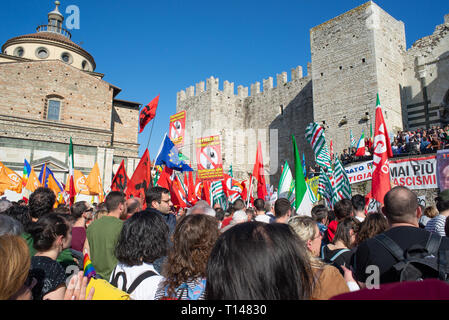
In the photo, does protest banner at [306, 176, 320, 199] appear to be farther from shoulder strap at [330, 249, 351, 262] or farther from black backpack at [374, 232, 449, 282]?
black backpack at [374, 232, 449, 282]

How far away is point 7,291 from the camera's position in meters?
1.51

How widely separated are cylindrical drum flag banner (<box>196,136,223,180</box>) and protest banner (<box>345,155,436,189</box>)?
557 centimetres

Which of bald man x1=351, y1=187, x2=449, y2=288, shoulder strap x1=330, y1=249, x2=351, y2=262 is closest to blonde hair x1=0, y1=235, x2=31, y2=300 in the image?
bald man x1=351, y1=187, x2=449, y2=288

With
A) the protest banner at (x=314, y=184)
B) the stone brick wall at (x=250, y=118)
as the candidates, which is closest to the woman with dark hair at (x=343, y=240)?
the protest banner at (x=314, y=184)

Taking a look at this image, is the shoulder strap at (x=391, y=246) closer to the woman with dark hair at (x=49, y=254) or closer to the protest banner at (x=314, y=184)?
the woman with dark hair at (x=49, y=254)

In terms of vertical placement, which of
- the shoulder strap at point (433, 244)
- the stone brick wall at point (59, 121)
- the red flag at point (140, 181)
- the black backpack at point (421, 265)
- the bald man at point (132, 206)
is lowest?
the black backpack at point (421, 265)

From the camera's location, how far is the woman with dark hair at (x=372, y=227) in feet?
10.2

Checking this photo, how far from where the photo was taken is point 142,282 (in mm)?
2266

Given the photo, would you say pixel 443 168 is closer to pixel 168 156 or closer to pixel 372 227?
pixel 168 156

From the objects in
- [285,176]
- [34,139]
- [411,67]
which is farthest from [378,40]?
[34,139]

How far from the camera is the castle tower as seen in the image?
1919 cm

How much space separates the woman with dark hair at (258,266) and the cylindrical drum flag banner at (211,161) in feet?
32.6

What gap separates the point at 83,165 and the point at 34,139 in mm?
3879

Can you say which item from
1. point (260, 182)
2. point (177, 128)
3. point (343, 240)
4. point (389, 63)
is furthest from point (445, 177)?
point (389, 63)
